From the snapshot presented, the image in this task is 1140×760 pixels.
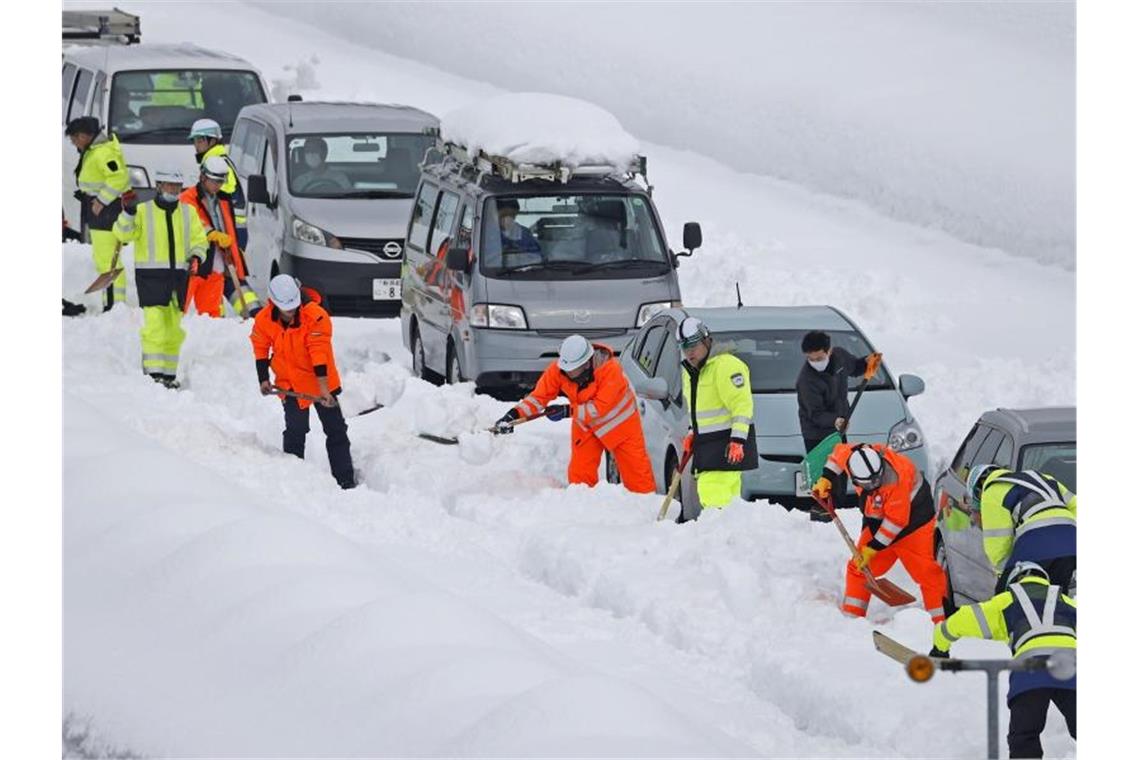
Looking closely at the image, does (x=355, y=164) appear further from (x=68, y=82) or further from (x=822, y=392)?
(x=822, y=392)

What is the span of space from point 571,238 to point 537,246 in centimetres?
29

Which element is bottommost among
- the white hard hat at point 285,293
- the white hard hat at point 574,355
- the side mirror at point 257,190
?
the white hard hat at point 574,355

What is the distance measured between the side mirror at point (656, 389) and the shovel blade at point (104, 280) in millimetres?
6011

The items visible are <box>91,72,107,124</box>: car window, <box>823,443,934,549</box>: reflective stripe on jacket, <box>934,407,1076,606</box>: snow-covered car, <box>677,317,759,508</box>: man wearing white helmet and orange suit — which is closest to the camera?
<box>823,443,934,549</box>: reflective stripe on jacket

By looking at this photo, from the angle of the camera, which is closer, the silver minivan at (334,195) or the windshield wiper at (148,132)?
the silver minivan at (334,195)

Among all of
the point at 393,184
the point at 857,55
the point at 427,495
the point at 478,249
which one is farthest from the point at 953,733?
the point at 857,55

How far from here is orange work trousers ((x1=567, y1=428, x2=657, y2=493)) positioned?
43.5ft

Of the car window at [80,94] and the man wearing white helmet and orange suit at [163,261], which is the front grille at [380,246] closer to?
the man wearing white helmet and orange suit at [163,261]

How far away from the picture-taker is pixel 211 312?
17.5 metres

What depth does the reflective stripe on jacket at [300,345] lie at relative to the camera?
13.5 m

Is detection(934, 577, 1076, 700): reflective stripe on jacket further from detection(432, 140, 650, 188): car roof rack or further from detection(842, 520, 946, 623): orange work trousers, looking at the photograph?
detection(432, 140, 650, 188): car roof rack

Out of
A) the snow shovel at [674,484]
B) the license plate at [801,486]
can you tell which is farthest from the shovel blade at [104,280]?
the license plate at [801,486]

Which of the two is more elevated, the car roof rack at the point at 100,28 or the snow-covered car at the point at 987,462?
the car roof rack at the point at 100,28

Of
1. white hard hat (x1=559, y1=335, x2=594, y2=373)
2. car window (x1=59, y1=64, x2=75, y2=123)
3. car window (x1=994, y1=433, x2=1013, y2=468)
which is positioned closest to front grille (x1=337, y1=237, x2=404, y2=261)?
white hard hat (x1=559, y1=335, x2=594, y2=373)
